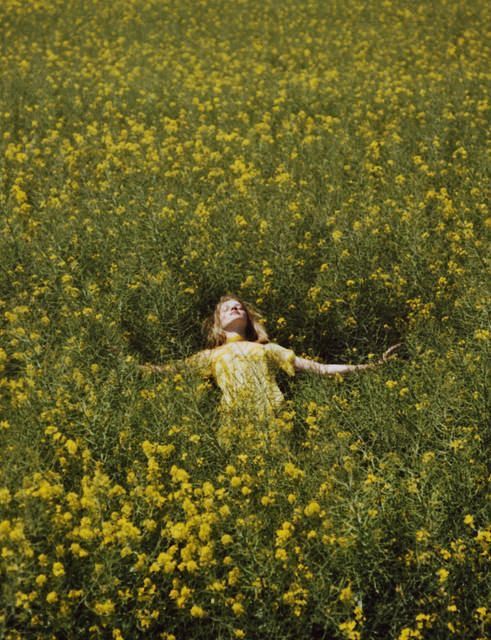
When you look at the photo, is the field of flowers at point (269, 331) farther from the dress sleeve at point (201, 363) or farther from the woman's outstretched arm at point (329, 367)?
the dress sleeve at point (201, 363)

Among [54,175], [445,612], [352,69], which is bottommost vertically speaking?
[445,612]

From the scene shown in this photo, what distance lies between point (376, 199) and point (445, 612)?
4.18 m

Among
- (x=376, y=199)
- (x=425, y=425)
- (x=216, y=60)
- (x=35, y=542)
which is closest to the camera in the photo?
(x=35, y=542)

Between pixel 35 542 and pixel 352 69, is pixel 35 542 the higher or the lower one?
the lower one

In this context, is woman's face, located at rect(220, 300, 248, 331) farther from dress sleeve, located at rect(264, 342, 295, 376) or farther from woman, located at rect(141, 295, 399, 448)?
dress sleeve, located at rect(264, 342, 295, 376)

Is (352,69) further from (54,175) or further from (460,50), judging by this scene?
(54,175)

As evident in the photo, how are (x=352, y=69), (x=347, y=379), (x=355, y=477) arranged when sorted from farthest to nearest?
1. (x=352, y=69)
2. (x=347, y=379)
3. (x=355, y=477)

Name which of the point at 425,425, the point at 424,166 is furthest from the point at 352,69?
the point at 425,425

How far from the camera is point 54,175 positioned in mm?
7164

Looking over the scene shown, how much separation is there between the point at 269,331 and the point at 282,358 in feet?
2.35

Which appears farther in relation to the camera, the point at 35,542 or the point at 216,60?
the point at 216,60

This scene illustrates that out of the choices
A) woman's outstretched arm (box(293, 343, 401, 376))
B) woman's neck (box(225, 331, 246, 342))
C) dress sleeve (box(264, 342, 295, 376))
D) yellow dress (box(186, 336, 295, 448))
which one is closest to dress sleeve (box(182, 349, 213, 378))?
yellow dress (box(186, 336, 295, 448))

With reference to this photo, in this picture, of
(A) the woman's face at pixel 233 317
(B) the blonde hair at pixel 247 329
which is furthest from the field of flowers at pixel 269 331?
(A) the woman's face at pixel 233 317

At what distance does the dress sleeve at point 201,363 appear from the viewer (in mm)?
4641
